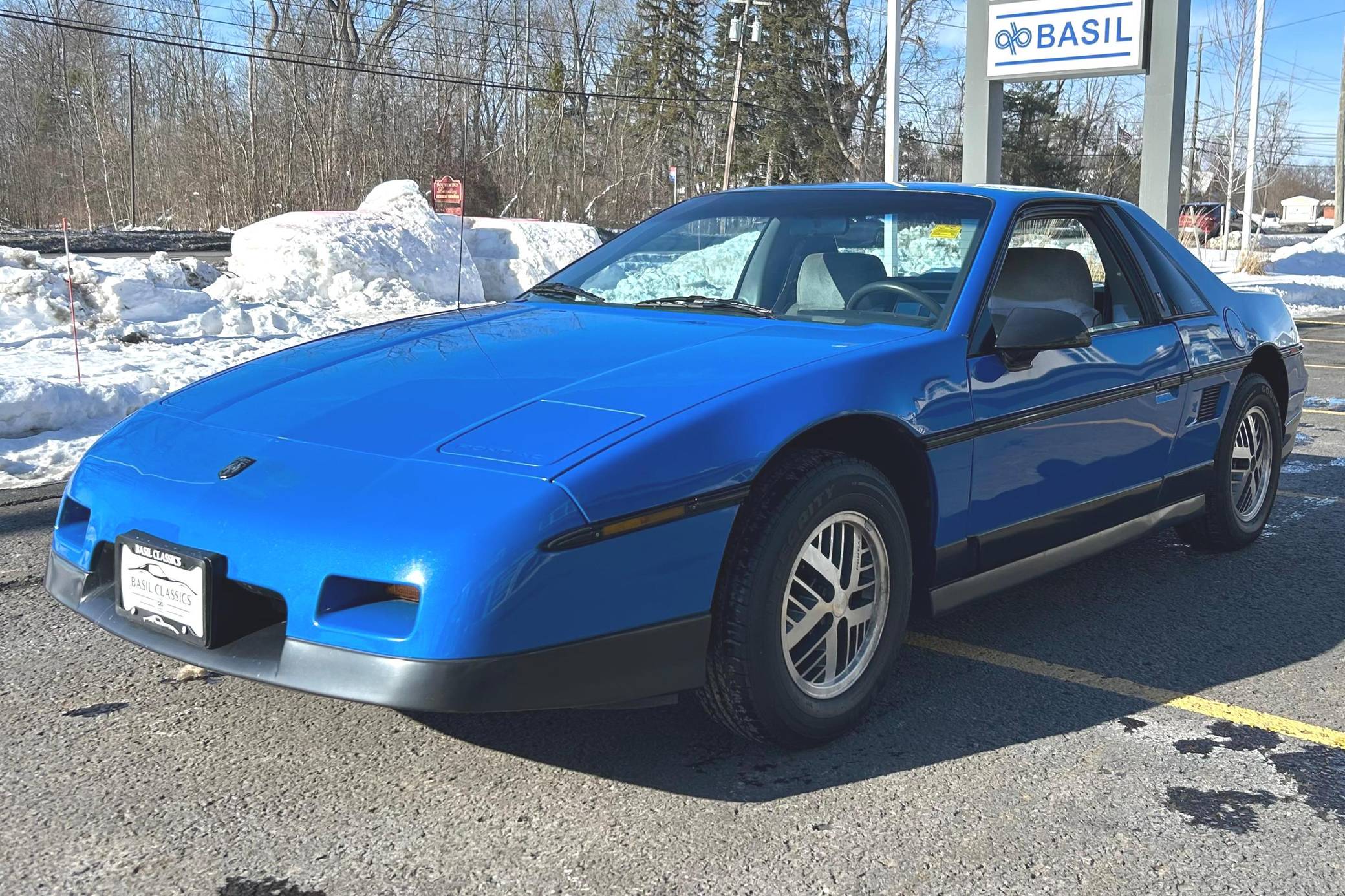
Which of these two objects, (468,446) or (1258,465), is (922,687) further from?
(1258,465)

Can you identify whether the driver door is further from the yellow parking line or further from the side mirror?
the yellow parking line

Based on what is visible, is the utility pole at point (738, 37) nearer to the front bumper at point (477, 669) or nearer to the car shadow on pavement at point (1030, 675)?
the car shadow on pavement at point (1030, 675)

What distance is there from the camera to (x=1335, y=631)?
4.02 meters

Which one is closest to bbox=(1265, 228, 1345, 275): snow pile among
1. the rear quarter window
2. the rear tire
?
the rear tire

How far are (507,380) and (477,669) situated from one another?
2.93 feet

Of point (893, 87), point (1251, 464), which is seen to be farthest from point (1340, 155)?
point (1251, 464)

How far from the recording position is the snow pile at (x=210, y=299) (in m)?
7.21

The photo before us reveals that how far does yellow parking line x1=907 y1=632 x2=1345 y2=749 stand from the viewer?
319 centimetres

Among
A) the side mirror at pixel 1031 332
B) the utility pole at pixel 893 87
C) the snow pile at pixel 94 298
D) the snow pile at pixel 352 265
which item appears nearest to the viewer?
the side mirror at pixel 1031 332

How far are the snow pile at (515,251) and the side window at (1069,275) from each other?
14102 millimetres

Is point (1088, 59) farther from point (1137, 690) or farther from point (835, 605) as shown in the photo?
point (835, 605)

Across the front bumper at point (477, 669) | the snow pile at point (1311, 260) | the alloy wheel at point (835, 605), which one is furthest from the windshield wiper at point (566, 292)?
the snow pile at point (1311, 260)

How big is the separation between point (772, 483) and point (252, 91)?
31035mm

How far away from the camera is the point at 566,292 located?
165 inches
